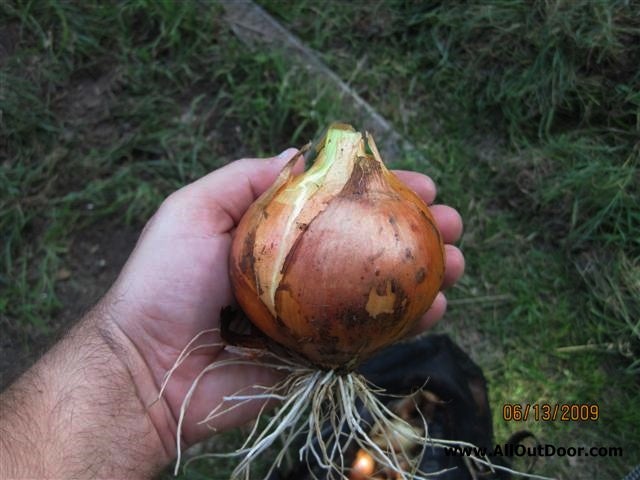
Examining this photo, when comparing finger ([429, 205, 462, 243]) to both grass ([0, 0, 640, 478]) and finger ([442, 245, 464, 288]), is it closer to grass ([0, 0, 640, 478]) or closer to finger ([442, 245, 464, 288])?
finger ([442, 245, 464, 288])

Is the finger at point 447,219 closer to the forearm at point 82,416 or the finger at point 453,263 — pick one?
the finger at point 453,263

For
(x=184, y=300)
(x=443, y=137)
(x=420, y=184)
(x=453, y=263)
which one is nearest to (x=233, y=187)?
(x=184, y=300)

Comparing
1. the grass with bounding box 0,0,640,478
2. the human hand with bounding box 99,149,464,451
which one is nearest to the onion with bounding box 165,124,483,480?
the human hand with bounding box 99,149,464,451

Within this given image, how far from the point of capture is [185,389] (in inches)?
60.2

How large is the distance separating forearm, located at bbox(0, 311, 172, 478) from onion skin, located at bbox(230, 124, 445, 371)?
43cm

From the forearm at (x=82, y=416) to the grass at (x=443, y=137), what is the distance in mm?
473

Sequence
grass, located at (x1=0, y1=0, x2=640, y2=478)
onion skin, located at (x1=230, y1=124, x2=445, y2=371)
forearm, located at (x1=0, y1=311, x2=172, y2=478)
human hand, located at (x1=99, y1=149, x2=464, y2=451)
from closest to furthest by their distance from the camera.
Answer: onion skin, located at (x1=230, y1=124, x2=445, y2=371)
forearm, located at (x1=0, y1=311, x2=172, y2=478)
human hand, located at (x1=99, y1=149, x2=464, y2=451)
grass, located at (x1=0, y1=0, x2=640, y2=478)

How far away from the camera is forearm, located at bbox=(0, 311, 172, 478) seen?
134 centimetres

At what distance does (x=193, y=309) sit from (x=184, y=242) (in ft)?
0.52

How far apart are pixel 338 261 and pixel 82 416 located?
724 mm

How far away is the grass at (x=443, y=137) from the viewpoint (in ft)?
6.51

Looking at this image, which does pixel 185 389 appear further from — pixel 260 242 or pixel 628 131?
pixel 628 131

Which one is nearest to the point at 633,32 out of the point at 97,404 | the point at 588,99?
the point at 588,99

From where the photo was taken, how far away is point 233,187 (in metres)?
1.57
